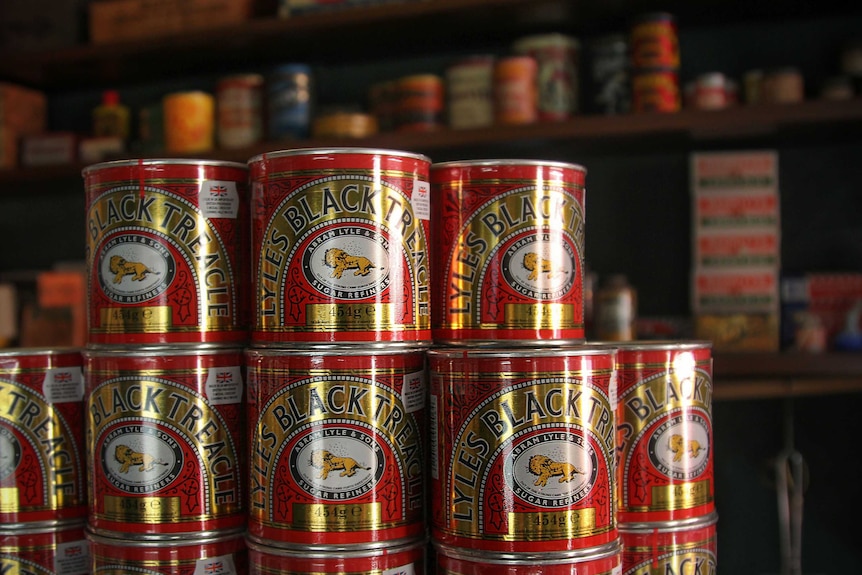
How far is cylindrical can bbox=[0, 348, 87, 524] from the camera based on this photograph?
42.6 inches

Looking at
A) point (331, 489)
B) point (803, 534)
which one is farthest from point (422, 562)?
point (803, 534)

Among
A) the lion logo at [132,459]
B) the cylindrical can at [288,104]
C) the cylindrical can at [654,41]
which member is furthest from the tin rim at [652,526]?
the cylindrical can at [288,104]

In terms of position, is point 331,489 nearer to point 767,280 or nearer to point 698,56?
point 767,280

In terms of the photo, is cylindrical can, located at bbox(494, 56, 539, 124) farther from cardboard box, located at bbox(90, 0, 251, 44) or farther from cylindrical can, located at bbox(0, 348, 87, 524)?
cylindrical can, located at bbox(0, 348, 87, 524)

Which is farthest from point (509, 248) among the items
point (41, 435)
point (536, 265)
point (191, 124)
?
point (191, 124)

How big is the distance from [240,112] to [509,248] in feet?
4.73

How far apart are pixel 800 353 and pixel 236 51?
5.39ft

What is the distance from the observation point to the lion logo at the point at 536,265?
1.02m

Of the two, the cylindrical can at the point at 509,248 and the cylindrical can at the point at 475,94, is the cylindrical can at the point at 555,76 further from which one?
the cylindrical can at the point at 509,248

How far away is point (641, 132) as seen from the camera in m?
2.00

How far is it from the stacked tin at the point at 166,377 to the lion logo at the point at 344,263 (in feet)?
0.51

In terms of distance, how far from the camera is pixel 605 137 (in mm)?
2041

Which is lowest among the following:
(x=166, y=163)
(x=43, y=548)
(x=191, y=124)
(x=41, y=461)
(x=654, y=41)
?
(x=43, y=548)

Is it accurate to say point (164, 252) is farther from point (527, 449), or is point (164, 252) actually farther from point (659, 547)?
point (659, 547)
